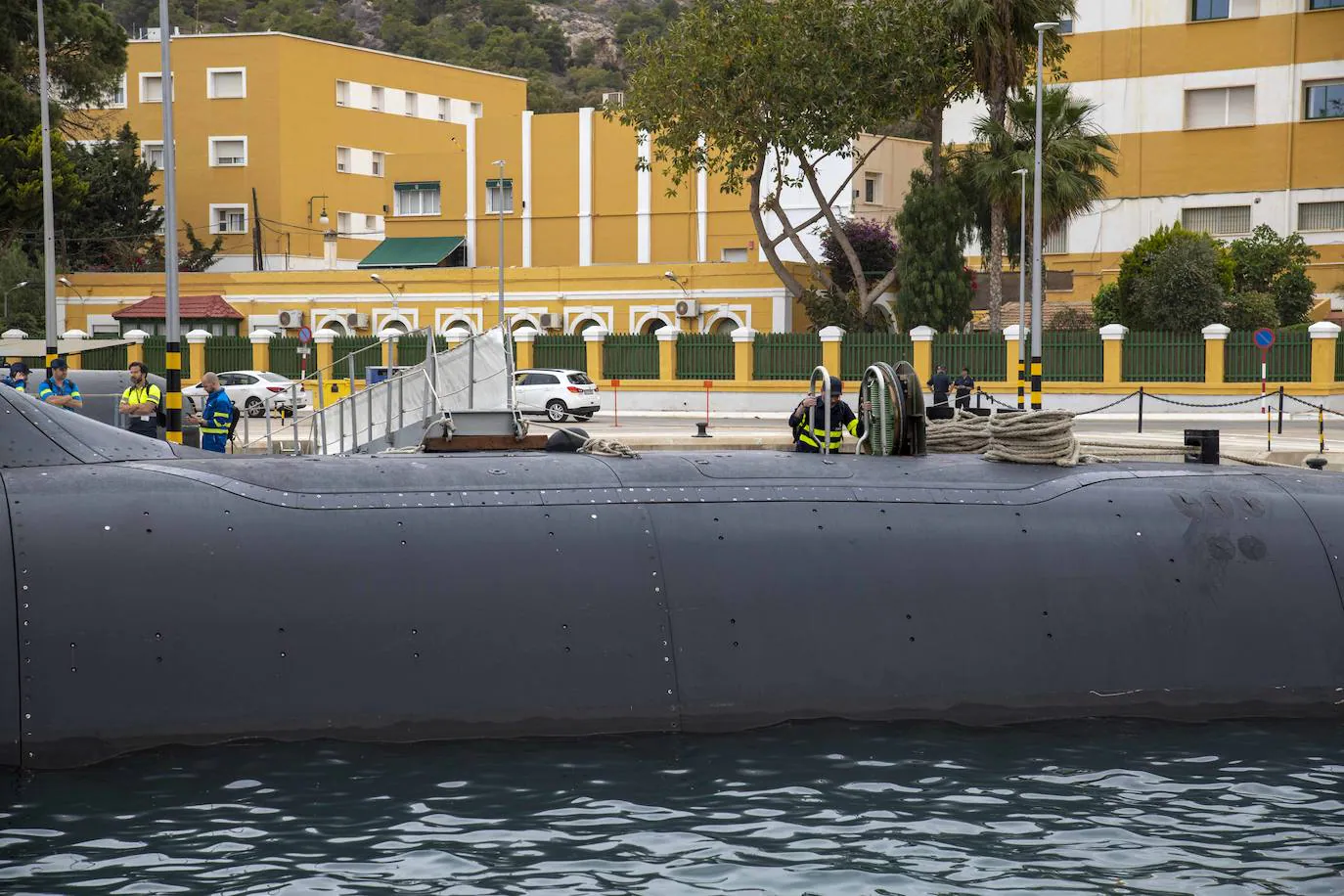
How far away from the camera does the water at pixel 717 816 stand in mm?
7680

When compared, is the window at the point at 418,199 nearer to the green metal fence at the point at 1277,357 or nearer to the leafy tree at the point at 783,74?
the leafy tree at the point at 783,74

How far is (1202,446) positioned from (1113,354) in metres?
38.8

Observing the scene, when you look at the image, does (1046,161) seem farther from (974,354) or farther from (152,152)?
(152,152)

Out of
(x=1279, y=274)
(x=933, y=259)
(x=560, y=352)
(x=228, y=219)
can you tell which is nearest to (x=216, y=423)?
(x=560, y=352)

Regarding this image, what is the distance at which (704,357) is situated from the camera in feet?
178

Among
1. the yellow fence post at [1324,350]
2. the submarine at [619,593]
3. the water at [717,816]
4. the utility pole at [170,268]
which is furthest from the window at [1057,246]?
the water at [717,816]

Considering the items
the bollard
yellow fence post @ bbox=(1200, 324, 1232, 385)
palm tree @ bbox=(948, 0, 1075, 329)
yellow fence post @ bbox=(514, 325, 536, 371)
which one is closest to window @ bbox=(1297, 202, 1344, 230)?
palm tree @ bbox=(948, 0, 1075, 329)

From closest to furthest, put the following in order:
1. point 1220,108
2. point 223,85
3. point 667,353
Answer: point 667,353 < point 1220,108 < point 223,85

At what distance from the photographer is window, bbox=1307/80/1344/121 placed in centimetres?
5856

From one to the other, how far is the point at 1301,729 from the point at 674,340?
1780 inches

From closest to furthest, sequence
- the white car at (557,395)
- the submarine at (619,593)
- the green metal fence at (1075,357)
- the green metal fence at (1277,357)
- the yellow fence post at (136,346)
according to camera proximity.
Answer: the submarine at (619,593) → the green metal fence at (1277,357) → the white car at (557,395) → the green metal fence at (1075,357) → the yellow fence post at (136,346)

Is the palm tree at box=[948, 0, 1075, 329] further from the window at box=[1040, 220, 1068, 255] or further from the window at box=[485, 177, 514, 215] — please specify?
the window at box=[485, 177, 514, 215]

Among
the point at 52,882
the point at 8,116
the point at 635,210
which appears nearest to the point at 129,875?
the point at 52,882

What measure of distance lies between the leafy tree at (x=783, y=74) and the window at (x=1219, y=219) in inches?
580
